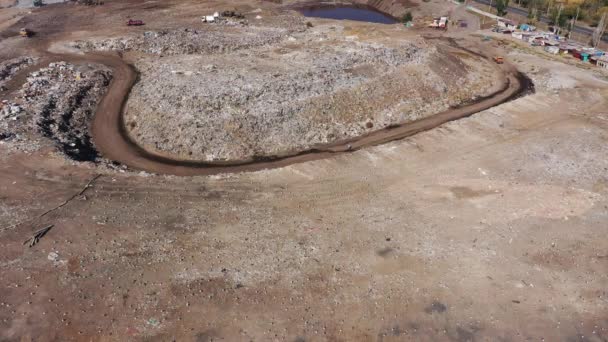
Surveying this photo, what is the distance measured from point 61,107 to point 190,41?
808 inches

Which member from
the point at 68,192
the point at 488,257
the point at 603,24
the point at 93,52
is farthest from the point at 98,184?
the point at 603,24

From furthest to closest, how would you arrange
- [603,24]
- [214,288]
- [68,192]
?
[603,24], [68,192], [214,288]

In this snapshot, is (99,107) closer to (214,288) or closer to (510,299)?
(214,288)

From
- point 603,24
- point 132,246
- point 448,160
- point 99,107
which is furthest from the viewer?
point 603,24

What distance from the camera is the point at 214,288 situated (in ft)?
72.2

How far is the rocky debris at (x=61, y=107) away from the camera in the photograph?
34.4 meters

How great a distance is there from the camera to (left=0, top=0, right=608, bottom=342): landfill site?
69.1ft

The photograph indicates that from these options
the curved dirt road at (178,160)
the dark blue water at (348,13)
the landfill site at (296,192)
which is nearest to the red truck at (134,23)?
the landfill site at (296,192)

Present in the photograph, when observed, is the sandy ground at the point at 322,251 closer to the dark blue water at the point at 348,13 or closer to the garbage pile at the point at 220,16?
the garbage pile at the point at 220,16

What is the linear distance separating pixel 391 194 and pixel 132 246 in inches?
716

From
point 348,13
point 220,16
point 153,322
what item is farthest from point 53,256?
point 348,13

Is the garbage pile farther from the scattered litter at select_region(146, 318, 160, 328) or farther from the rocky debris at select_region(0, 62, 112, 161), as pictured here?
the scattered litter at select_region(146, 318, 160, 328)

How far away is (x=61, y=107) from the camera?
39375mm

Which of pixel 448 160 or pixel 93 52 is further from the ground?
pixel 93 52
